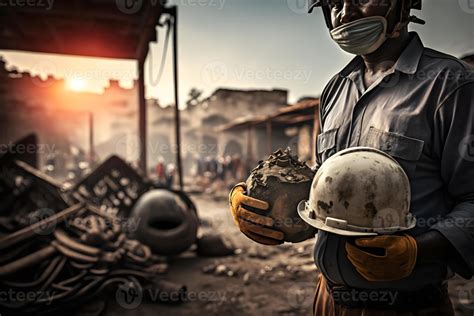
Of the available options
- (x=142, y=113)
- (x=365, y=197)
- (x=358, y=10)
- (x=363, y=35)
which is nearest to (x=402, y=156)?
(x=365, y=197)

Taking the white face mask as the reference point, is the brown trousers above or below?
below

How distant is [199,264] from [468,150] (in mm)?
5137

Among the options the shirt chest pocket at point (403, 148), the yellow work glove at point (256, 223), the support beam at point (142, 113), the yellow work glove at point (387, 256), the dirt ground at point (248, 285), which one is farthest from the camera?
the support beam at point (142, 113)

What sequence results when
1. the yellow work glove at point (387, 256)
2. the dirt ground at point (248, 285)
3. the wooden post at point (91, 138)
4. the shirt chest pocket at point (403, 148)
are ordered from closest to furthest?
the yellow work glove at point (387, 256) → the shirt chest pocket at point (403, 148) → the dirt ground at point (248, 285) → the wooden post at point (91, 138)

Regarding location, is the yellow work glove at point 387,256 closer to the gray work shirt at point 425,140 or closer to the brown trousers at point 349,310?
the gray work shirt at point 425,140

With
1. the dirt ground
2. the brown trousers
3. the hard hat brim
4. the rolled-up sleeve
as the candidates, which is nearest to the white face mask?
the rolled-up sleeve

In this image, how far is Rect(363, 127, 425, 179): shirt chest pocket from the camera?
1181 mm

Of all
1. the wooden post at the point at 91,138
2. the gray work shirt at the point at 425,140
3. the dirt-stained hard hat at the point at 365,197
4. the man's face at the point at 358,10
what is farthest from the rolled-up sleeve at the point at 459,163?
the wooden post at the point at 91,138

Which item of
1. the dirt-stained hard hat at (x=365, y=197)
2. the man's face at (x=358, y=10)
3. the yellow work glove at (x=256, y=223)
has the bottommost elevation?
the yellow work glove at (x=256, y=223)

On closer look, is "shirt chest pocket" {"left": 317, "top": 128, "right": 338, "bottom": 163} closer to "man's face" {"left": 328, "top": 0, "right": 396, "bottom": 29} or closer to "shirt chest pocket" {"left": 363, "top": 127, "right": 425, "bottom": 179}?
"shirt chest pocket" {"left": 363, "top": 127, "right": 425, "bottom": 179}

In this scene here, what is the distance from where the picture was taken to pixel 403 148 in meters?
1.20

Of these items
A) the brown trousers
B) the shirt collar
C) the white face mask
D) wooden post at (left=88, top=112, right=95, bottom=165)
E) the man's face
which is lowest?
wooden post at (left=88, top=112, right=95, bottom=165)

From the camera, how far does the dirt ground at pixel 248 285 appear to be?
154 inches

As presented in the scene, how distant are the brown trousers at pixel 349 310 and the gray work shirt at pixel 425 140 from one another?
0.11m
